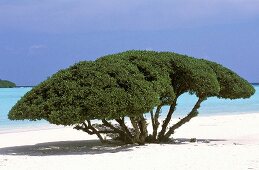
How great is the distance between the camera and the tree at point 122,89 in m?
13.4

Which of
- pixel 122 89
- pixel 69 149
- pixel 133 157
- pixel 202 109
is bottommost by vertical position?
pixel 133 157

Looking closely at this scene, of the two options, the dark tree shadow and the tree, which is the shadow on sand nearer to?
the dark tree shadow

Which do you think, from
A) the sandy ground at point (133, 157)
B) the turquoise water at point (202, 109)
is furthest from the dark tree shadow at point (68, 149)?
the turquoise water at point (202, 109)

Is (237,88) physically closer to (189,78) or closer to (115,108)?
(189,78)

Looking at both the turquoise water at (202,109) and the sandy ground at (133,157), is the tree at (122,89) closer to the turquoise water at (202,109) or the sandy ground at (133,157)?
the sandy ground at (133,157)

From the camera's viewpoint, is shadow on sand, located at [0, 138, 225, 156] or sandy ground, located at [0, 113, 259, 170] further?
shadow on sand, located at [0, 138, 225, 156]

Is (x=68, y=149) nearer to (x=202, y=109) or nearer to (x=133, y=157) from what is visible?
(x=133, y=157)

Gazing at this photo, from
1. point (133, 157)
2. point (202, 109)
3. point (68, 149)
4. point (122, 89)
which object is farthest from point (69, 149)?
point (202, 109)

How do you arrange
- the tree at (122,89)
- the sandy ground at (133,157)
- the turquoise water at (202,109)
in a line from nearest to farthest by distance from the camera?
the sandy ground at (133,157) < the tree at (122,89) < the turquoise water at (202,109)

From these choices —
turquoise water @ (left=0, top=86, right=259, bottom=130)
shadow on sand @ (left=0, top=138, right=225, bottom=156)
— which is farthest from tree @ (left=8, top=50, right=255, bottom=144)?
turquoise water @ (left=0, top=86, right=259, bottom=130)

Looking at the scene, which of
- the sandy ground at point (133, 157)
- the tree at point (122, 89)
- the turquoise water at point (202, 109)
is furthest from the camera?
the turquoise water at point (202, 109)

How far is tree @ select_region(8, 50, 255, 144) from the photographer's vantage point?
1345 cm

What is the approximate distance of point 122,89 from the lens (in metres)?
13.8

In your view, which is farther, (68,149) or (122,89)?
(68,149)
